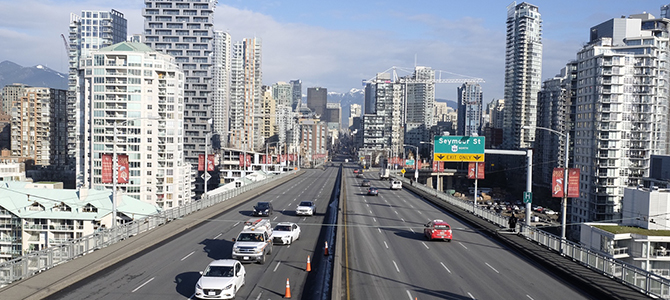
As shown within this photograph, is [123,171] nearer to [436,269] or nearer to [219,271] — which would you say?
[219,271]

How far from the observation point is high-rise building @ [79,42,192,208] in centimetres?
10669

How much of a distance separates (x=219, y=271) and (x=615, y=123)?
303 ft

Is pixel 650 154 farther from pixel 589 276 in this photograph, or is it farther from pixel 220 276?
pixel 220 276

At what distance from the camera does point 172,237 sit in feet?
114

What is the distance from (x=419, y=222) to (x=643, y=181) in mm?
69669

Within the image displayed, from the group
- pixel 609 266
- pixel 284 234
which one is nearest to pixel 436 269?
pixel 609 266

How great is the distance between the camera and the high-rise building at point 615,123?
306 feet

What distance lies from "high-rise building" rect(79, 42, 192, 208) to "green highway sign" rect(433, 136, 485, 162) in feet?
234

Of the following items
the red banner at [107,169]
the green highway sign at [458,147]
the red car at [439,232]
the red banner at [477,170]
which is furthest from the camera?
the red banner at [477,170]

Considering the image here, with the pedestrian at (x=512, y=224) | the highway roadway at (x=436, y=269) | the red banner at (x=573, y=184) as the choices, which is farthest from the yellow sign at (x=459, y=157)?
the red banner at (x=573, y=184)

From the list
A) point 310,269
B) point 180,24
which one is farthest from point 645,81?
point 180,24

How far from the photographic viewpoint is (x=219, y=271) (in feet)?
68.7

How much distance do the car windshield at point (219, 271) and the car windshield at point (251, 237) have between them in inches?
271

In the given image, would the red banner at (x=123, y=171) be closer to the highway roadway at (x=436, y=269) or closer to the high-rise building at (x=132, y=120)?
the highway roadway at (x=436, y=269)
